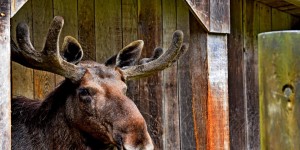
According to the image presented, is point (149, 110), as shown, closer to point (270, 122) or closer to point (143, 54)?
point (143, 54)

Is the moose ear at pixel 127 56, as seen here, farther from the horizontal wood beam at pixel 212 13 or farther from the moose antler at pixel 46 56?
the horizontal wood beam at pixel 212 13

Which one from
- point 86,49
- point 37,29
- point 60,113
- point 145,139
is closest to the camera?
point 145,139

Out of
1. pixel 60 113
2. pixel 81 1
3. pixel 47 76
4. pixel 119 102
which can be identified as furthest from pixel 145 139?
pixel 81 1

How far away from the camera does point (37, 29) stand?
13.1 feet

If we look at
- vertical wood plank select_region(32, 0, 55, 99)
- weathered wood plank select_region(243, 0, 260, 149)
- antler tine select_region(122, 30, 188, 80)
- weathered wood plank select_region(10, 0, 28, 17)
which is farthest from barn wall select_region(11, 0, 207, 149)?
weathered wood plank select_region(10, 0, 28, 17)

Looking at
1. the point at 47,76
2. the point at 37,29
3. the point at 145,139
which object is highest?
the point at 37,29

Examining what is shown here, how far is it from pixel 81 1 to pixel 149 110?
94cm

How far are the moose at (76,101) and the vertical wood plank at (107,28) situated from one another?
578 millimetres

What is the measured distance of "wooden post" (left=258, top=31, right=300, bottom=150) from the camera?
1.70 m

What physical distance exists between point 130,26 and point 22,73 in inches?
36.8

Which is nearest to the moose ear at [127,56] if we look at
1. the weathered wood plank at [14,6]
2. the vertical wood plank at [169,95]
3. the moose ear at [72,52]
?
the moose ear at [72,52]

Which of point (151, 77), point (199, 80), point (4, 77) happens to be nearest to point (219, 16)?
point (199, 80)

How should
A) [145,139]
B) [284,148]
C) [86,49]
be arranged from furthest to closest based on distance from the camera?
[86,49], [145,139], [284,148]

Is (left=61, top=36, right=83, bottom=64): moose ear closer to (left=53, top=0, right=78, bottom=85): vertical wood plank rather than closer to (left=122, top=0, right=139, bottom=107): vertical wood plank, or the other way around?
(left=53, top=0, right=78, bottom=85): vertical wood plank
